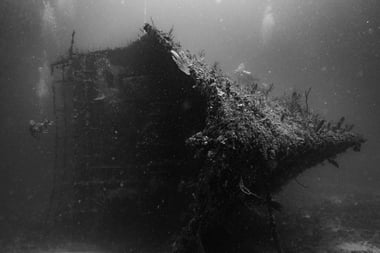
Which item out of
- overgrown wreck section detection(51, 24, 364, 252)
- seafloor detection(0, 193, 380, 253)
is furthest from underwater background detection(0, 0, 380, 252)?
overgrown wreck section detection(51, 24, 364, 252)

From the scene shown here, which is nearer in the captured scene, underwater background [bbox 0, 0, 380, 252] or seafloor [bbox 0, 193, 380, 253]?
seafloor [bbox 0, 193, 380, 253]

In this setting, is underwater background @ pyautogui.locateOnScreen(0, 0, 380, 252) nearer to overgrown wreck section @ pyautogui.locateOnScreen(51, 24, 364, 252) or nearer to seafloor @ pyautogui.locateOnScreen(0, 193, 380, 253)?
seafloor @ pyautogui.locateOnScreen(0, 193, 380, 253)

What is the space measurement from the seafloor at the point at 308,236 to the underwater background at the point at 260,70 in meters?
0.06

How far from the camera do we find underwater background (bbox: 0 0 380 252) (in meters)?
14.0

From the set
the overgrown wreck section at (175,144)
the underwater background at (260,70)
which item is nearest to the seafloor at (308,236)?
the underwater background at (260,70)

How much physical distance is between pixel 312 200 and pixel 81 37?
200 ft

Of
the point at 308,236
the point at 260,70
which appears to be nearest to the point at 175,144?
the point at 308,236

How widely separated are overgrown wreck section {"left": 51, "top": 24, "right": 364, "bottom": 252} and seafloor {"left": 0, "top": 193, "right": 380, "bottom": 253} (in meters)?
1.11

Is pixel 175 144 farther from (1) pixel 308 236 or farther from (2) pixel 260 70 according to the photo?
(2) pixel 260 70

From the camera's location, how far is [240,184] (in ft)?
12.6

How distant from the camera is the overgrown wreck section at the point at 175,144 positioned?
410 centimetres

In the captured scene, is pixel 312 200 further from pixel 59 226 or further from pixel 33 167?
pixel 33 167

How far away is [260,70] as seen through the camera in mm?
84375

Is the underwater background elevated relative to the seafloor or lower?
elevated
